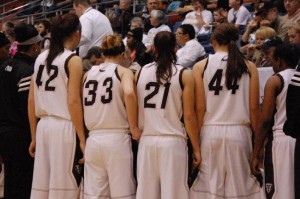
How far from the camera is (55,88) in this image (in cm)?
662

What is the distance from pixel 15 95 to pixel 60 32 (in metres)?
1.02

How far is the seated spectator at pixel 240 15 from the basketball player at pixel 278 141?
5750mm

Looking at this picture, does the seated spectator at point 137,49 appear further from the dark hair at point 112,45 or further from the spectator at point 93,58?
the dark hair at point 112,45

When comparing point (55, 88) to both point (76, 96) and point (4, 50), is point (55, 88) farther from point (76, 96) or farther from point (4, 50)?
point (4, 50)

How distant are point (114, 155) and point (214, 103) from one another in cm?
103

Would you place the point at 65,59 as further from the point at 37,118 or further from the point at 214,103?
the point at 214,103

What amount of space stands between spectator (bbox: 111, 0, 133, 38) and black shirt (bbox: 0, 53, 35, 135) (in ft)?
22.0

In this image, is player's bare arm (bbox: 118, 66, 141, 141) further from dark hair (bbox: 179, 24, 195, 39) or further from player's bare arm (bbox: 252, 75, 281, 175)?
dark hair (bbox: 179, 24, 195, 39)

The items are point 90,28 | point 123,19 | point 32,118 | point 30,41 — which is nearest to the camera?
point 32,118

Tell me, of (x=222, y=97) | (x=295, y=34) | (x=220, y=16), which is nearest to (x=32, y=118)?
(x=222, y=97)

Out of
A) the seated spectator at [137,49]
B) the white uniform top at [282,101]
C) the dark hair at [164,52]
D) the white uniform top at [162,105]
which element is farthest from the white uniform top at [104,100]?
the seated spectator at [137,49]

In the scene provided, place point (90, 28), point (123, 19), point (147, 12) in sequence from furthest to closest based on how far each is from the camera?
point (147, 12) < point (123, 19) < point (90, 28)

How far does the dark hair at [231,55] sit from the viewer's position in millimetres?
6195

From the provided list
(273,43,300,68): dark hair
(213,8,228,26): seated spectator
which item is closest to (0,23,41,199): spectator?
(273,43,300,68): dark hair
